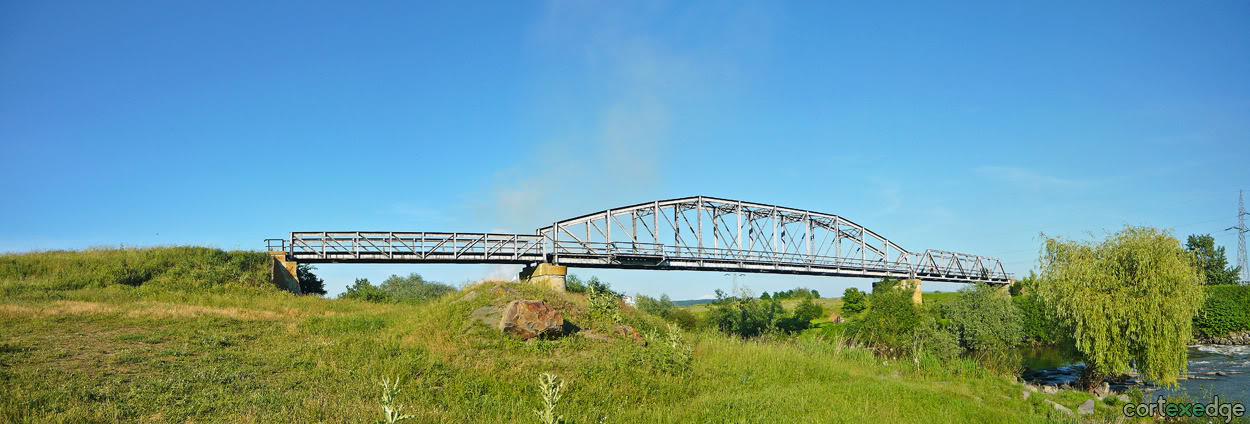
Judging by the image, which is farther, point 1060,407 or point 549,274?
point 549,274

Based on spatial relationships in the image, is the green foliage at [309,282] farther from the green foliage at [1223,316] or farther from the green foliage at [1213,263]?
the green foliage at [1213,263]

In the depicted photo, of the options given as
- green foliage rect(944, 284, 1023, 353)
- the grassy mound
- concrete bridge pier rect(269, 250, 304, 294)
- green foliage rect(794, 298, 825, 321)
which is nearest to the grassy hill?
the grassy mound

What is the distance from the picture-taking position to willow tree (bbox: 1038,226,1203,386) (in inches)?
903

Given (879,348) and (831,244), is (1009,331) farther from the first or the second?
(831,244)

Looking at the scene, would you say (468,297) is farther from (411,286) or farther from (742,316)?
(411,286)

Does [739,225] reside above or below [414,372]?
above

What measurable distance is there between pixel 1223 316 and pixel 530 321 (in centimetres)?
5430

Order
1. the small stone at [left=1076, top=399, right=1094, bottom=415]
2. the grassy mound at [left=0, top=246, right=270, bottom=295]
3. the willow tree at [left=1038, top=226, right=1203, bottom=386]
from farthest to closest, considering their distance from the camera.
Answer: the grassy mound at [left=0, top=246, right=270, bottom=295]
the willow tree at [left=1038, top=226, right=1203, bottom=386]
the small stone at [left=1076, top=399, right=1094, bottom=415]

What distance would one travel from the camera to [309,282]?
39469 millimetres

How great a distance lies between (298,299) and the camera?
30.6 m

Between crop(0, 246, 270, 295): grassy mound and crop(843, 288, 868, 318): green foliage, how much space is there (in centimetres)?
4483

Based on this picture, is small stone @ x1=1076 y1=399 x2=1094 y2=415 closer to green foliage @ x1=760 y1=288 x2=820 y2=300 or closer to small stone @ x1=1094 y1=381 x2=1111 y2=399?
small stone @ x1=1094 y1=381 x2=1111 y2=399

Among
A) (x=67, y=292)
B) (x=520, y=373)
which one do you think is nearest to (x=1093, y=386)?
(x=520, y=373)

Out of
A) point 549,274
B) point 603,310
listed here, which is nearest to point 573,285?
point 549,274
